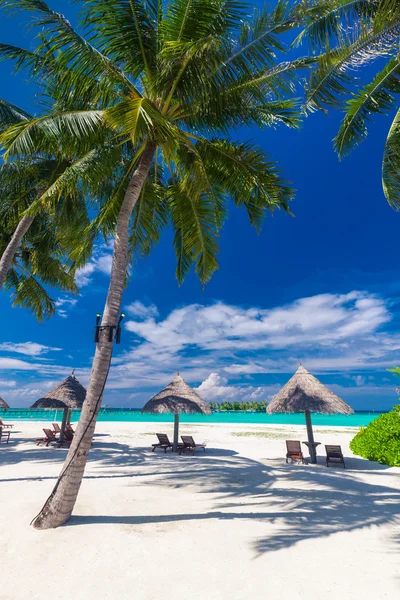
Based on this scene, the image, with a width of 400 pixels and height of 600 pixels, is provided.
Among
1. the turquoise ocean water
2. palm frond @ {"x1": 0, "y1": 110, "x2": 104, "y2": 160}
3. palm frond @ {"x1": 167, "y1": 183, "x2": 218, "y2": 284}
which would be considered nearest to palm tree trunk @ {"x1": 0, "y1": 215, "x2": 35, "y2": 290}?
palm frond @ {"x1": 0, "y1": 110, "x2": 104, "y2": 160}

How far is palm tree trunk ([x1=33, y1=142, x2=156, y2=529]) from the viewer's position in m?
4.65

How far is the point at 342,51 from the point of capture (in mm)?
6160

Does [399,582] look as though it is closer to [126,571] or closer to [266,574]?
[266,574]

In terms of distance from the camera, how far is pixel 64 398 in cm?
1273

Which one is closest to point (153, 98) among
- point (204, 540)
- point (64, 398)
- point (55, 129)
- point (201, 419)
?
point (55, 129)

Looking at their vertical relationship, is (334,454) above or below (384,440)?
below

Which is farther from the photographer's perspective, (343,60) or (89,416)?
(343,60)

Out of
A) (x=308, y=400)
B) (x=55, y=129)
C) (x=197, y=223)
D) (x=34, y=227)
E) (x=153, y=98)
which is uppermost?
(x=34, y=227)

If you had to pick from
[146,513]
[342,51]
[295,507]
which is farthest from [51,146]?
[295,507]

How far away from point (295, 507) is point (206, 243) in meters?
5.85

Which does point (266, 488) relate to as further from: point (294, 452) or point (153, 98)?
point (153, 98)

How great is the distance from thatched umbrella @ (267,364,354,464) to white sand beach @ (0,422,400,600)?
3.41m

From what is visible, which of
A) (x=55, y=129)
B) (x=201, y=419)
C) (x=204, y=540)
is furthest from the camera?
(x=201, y=419)

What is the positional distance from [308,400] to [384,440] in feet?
8.66
